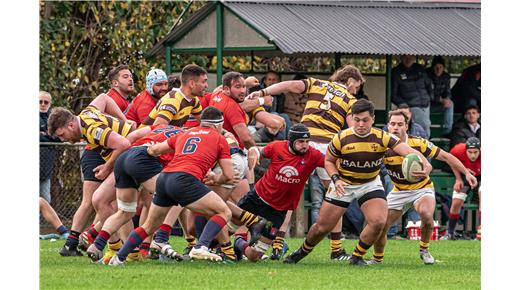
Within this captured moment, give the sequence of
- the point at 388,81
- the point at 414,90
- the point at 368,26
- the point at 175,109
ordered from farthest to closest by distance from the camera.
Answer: the point at 368,26 → the point at 388,81 → the point at 414,90 → the point at 175,109

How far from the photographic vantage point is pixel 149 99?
15.0 metres

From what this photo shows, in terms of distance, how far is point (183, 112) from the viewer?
1387cm

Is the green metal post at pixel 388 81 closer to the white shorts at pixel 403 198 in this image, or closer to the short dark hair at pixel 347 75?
the short dark hair at pixel 347 75

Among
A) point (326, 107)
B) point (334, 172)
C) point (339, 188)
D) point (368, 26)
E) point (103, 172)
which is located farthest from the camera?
point (368, 26)

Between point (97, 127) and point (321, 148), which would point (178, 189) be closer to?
point (97, 127)

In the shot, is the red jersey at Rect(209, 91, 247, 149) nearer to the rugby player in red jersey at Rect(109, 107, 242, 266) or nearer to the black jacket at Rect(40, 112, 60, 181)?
the rugby player in red jersey at Rect(109, 107, 242, 266)

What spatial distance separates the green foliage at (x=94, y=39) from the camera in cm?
2327

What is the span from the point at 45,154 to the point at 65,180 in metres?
1.31

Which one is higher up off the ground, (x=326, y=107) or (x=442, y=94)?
(x=442, y=94)

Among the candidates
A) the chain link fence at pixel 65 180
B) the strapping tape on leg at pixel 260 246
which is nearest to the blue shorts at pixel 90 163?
the strapping tape on leg at pixel 260 246

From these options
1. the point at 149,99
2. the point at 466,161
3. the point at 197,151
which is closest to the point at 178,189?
the point at 197,151

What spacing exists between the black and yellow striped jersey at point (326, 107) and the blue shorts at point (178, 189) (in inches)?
112
